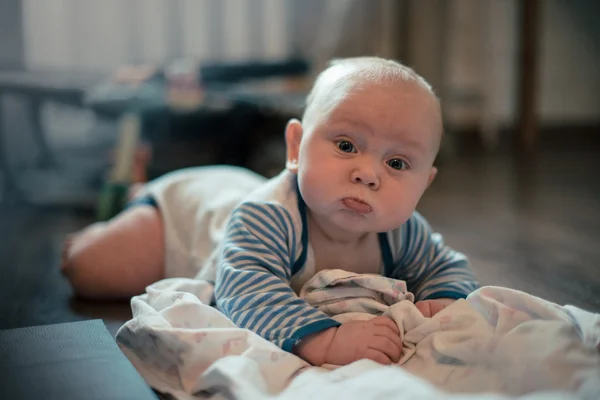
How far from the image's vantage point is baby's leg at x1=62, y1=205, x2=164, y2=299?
3.68 feet

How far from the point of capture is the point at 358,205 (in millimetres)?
810

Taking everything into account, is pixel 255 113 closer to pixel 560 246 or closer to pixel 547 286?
pixel 560 246

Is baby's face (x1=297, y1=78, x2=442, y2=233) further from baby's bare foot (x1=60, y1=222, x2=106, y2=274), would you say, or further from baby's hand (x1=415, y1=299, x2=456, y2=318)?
baby's bare foot (x1=60, y1=222, x2=106, y2=274)

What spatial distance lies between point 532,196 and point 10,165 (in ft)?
4.76

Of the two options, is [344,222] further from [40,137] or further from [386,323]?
[40,137]

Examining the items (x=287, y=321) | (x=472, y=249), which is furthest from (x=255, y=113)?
(x=287, y=321)

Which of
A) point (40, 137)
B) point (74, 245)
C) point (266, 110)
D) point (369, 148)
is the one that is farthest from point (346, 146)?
point (40, 137)

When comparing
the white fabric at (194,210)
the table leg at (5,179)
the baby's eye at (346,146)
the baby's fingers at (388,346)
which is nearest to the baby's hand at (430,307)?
the baby's fingers at (388,346)

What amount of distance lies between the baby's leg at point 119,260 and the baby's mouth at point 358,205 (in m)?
0.44

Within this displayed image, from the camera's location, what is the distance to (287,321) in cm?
76

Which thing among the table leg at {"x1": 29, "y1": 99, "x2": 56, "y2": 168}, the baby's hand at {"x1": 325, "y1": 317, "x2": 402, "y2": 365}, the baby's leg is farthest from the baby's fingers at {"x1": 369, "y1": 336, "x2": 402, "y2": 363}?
the table leg at {"x1": 29, "y1": 99, "x2": 56, "y2": 168}

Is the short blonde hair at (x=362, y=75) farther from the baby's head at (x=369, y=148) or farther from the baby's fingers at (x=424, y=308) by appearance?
the baby's fingers at (x=424, y=308)

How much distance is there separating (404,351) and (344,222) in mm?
157

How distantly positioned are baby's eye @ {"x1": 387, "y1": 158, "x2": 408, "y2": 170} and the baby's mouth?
0.19ft
